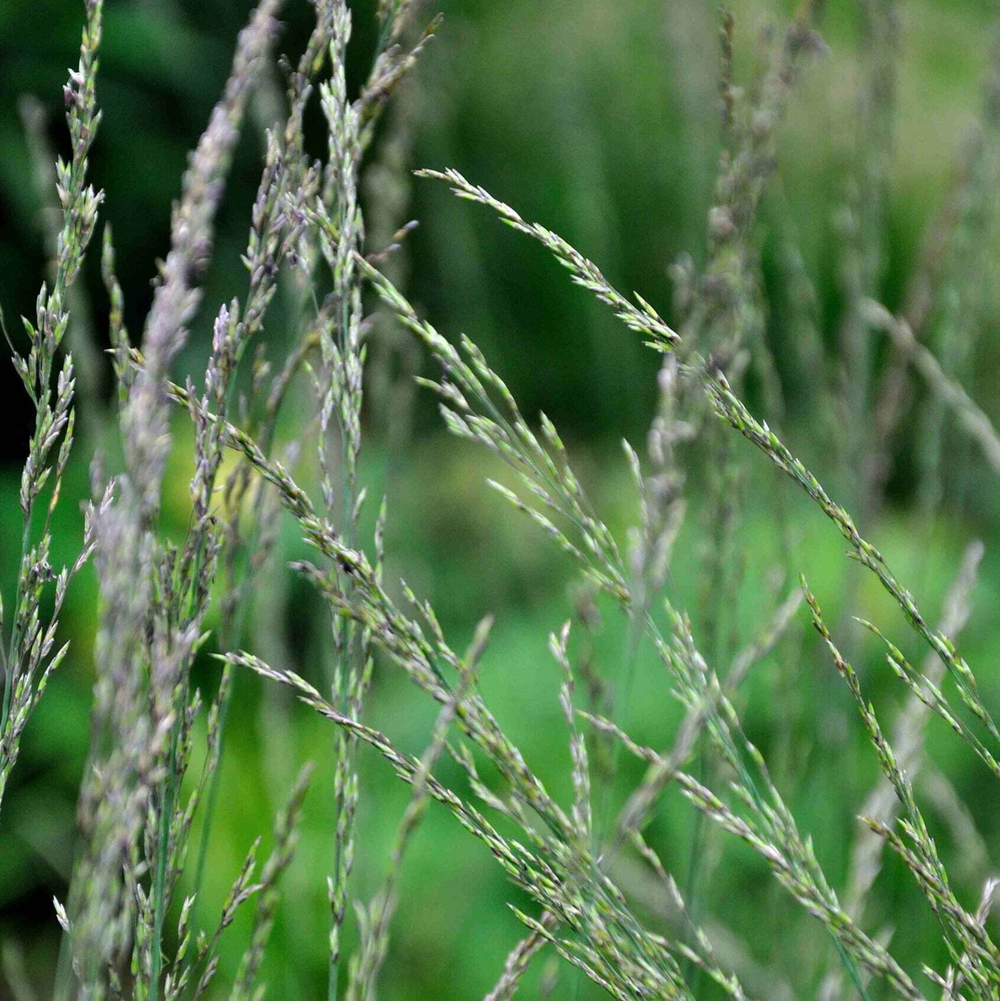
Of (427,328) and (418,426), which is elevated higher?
(427,328)

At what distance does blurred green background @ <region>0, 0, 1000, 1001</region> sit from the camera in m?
1.46

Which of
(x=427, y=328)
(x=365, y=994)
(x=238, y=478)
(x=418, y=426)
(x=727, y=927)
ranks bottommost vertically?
(x=418, y=426)

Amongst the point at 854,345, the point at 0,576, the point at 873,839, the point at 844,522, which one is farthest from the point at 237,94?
the point at 0,576

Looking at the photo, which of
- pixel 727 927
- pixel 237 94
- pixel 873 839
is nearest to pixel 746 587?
pixel 727 927

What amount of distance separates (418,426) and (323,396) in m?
2.97

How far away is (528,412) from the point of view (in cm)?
349

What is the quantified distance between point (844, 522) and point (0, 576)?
2.22m

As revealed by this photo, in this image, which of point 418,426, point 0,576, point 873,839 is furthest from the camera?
point 418,426

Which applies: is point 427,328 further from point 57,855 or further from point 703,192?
point 57,855

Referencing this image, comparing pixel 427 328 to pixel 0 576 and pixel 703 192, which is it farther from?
pixel 0 576

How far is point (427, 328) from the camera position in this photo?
59 centimetres

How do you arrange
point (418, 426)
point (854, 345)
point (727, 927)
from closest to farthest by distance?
point (854, 345)
point (727, 927)
point (418, 426)

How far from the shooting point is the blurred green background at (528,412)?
1460 mm

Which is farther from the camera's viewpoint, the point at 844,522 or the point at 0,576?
the point at 0,576
